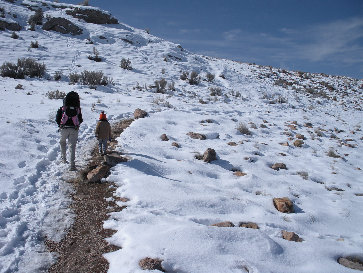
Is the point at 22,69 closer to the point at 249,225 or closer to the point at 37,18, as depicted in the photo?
the point at 37,18

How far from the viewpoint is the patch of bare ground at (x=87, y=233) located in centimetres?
306

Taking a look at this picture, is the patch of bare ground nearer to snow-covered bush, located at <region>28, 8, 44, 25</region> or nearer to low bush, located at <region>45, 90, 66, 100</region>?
low bush, located at <region>45, 90, 66, 100</region>

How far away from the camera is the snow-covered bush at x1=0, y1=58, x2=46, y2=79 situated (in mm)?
12078

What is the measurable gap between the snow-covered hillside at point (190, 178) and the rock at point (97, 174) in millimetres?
223

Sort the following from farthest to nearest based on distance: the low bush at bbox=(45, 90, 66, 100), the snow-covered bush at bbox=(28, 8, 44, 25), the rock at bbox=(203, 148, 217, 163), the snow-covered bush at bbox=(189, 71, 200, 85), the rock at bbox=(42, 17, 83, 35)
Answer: the rock at bbox=(42, 17, 83, 35)
the snow-covered bush at bbox=(28, 8, 44, 25)
the snow-covered bush at bbox=(189, 71, 200, 85)
the low bush at bbox=(45, 90, 66, 100)
the rock at bbox=(203, 148, 217, 163)

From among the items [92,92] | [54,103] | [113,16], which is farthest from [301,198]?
[113,16]

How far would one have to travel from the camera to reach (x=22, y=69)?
12828mm

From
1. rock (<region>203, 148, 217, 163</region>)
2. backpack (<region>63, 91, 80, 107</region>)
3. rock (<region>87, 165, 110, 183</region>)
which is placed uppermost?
backpack (<region>63, 91, 80, 107</region>)

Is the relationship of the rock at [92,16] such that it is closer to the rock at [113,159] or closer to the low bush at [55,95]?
the low bush at [55,95]

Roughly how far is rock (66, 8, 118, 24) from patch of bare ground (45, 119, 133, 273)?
2136 cm

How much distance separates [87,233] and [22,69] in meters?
11.9

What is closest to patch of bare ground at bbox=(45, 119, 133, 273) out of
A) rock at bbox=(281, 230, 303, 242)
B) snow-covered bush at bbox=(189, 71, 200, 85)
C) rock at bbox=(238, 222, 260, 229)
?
rock at bbox=(238, 222, 260, 229)

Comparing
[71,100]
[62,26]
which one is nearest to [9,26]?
[62,26]

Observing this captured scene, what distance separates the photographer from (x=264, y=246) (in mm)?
3326
